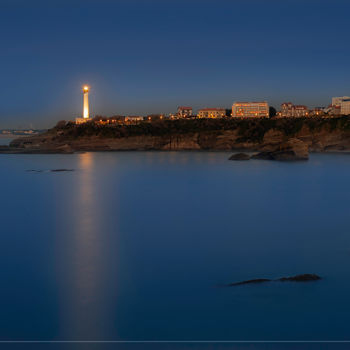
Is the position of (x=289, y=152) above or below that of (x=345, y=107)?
below

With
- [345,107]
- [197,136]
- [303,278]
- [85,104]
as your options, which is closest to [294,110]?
[345,107]

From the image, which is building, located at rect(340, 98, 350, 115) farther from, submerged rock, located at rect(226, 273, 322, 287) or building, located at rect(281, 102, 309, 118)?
submerged rock, located at rect(226, 273, 322, 287)

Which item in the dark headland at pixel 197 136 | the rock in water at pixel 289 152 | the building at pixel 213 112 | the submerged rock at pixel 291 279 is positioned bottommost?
the submerged rock at pixel 291 279

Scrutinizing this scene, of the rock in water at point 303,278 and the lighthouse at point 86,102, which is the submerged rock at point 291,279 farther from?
the lighthouse at point 86,102

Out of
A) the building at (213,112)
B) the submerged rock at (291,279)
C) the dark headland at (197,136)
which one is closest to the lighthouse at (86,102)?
the dark headland at (197,136)

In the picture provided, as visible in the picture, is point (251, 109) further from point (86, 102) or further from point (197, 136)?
point (197, 136)
